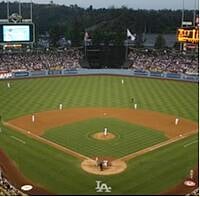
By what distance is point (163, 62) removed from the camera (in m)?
78.7

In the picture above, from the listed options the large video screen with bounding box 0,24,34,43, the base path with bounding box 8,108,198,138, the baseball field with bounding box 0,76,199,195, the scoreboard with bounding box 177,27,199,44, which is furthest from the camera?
the large video screen with bounding box 0,24,34,43

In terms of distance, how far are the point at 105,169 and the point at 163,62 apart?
173ft

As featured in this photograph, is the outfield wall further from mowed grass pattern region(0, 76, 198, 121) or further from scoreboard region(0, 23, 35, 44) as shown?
scoreboard region(0, 23, 35, 44)

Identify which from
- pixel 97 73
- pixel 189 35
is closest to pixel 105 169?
pixel 189 35

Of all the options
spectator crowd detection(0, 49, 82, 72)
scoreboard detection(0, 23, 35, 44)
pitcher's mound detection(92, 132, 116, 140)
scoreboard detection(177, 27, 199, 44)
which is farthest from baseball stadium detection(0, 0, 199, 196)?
scoreboard detection(177, 27, 199, 44)

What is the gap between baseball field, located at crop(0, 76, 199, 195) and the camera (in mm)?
27484

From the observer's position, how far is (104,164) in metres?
29.2

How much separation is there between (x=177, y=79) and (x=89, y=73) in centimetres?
1591

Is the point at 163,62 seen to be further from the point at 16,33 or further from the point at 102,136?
the point at 102,136

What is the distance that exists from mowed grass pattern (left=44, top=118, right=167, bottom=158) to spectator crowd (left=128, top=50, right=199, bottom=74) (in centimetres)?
3459

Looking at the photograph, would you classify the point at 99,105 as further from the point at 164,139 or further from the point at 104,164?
the point at 104,164

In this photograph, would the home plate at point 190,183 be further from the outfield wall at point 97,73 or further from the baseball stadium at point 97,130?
the outfield wall at point 97,73

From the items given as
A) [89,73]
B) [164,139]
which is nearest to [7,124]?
[164,139]

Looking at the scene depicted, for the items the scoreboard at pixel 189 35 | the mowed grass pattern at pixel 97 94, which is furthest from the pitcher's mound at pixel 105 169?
the scoreboard at pixel 189 35
